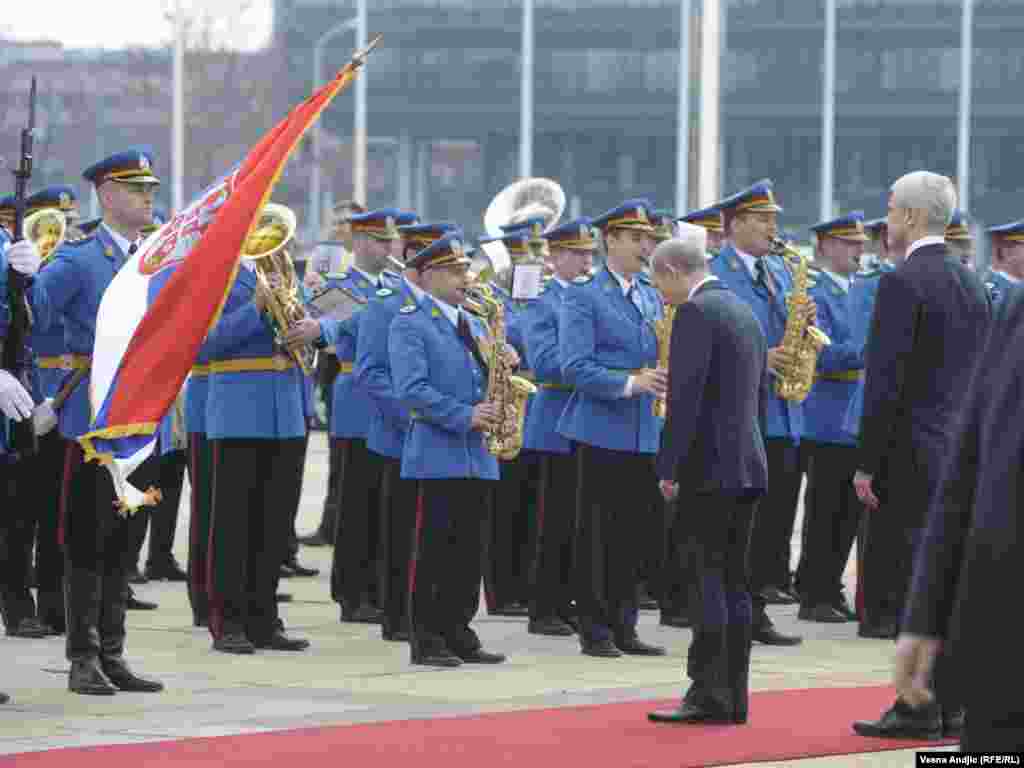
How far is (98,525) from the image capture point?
31.5 feet

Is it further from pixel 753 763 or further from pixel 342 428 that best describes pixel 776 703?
pixel 342 428

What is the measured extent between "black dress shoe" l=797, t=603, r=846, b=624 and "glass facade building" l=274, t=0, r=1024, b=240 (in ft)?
163

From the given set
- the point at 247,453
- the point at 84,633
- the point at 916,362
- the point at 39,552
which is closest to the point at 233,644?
the point at 247,453

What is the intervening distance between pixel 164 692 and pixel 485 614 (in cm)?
366

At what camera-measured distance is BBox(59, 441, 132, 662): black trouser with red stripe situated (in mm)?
9578

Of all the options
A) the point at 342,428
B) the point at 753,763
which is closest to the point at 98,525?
the point at 753,763

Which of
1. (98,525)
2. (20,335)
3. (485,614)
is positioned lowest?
(485,614)

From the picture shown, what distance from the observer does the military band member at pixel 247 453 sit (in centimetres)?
1102

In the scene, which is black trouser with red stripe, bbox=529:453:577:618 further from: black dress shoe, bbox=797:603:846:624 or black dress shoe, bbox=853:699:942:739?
black dress shoe, bbox=853:699:942:739

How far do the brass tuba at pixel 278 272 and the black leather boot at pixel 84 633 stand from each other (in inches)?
72.9

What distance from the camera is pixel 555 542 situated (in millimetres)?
12242

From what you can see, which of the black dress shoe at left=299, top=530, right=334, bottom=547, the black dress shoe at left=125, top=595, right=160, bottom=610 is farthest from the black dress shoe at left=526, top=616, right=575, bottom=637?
the black dress shoe at left=299, top=530, right=334, bottom=547

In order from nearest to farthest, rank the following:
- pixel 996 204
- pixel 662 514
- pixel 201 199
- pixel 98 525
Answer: pixel 201 199, pixel 98 525, pixel 662 514, pixel 996 204

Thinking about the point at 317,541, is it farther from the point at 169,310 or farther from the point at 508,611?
the point at 169,310
